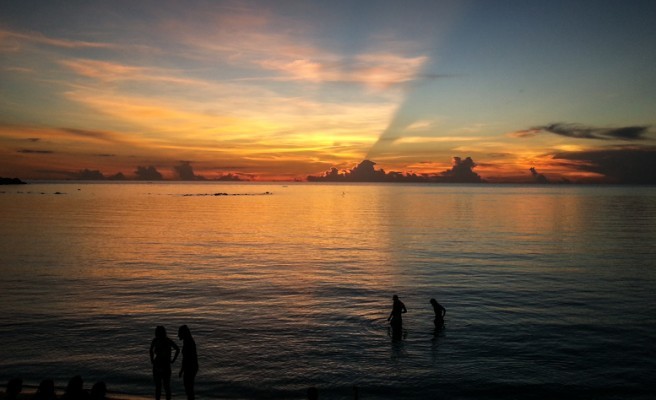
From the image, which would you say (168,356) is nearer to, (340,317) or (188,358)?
(188,358)

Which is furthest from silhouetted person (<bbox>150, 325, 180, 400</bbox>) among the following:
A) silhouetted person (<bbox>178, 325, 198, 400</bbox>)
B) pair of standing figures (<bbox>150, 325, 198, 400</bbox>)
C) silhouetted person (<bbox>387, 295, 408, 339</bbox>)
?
silhouetted person (<bbox>387, 295, 408, 339</bbox>)

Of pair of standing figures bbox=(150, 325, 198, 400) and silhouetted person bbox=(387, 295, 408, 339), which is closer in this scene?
pair of standing figures bbox=(150, 325, 198, 400)

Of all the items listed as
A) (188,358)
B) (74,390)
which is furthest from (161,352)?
(74,390)

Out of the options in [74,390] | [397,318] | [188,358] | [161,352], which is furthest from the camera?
[397,318]

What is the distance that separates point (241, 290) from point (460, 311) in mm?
16757

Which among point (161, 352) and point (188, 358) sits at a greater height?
point (161, 352)

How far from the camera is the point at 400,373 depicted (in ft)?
69.8

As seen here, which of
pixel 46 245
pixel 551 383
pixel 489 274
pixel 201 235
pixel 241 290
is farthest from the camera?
pixel 201 235

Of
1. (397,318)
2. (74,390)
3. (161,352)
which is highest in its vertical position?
(161,352)

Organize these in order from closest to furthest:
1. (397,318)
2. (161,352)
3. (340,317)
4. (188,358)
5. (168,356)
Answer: (188,358)
(161,352)
(168,356)
(397,318)
(340,317)

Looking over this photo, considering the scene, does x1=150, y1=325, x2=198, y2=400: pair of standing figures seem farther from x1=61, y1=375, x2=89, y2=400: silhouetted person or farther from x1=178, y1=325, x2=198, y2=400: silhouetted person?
x1=61, y1=375, x2=89, y2=400: silhouetted person

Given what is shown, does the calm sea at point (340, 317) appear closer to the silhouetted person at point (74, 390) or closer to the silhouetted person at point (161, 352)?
the silhouetted person at point (161, 352)

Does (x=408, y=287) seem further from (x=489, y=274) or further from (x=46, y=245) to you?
(x=46, y=245)

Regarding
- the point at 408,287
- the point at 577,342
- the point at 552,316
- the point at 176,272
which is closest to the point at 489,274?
the point at 408,287
